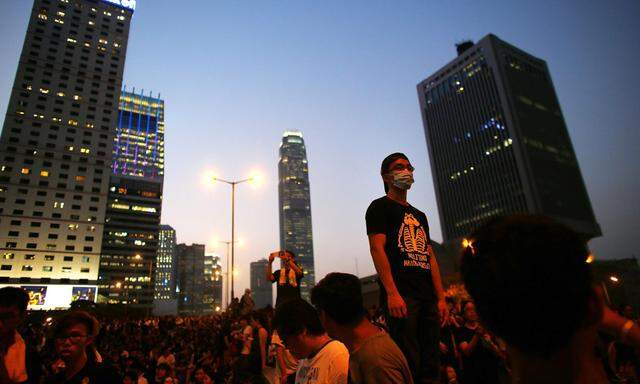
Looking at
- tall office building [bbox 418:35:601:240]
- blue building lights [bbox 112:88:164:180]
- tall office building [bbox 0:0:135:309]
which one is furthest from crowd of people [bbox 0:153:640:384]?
blue building lights [bbox 112:88:164:180]

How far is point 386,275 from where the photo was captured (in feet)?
11.4

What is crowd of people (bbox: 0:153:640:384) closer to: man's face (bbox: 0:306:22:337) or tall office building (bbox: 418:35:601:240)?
man's face (bbox: 0:306:22:337)

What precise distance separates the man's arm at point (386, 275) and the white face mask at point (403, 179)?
27.7 inches

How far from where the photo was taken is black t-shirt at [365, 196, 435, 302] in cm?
358

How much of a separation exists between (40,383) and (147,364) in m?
9.33

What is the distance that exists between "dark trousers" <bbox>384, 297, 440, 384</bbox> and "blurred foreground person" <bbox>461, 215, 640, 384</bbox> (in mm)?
2188

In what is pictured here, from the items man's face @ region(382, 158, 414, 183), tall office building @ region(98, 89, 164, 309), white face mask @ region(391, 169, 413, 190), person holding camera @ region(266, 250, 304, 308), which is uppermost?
tall office building @ region(98, 89, 164, 309)

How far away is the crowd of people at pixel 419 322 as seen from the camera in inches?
41.4

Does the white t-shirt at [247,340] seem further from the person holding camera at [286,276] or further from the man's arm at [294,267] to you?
the man's arm at [294,267]

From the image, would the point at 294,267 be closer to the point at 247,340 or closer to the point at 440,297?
the point at 247,340

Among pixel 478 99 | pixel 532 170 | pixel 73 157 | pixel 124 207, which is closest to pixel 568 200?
pixel 532 170

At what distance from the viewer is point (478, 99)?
393 feet

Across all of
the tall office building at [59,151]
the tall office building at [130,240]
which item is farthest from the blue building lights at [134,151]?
the tall office building at [59,151]

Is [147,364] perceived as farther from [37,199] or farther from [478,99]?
[478,99]
